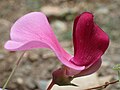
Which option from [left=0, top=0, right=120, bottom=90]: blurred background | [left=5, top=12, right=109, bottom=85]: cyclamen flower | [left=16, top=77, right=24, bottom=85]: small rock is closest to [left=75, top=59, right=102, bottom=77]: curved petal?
[left=5, top=12, right=109, bottom=85]: cyclamen flower

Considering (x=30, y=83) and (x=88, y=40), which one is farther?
(x=30, y=83)

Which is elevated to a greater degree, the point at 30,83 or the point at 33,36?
the point at 33,36

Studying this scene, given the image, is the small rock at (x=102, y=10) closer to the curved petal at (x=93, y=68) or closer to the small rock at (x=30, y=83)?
the small rock at (x=30, y=83)

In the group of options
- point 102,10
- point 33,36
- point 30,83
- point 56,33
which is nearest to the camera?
point 33,36

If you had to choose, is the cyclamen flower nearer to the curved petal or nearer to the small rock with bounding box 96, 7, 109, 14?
the curved petal

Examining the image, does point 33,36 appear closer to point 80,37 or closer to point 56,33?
point 80,37

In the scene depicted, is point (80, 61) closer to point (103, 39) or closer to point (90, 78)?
point (103, 39)

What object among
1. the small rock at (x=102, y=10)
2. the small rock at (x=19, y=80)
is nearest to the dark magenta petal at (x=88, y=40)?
the small rock at (x=19, y=80)

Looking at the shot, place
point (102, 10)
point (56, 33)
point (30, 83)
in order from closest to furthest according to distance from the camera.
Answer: point (30, 83), point (56, 33), point (102, 10)

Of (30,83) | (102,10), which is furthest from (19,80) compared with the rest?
(102,10)
